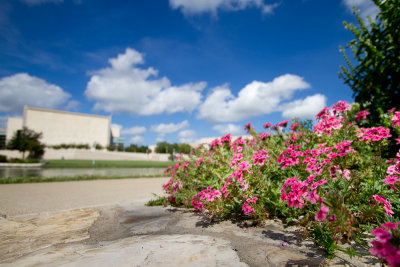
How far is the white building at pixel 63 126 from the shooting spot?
6406 cm

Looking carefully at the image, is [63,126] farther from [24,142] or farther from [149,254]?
[149,254]

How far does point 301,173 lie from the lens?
244 cm

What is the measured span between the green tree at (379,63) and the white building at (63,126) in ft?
241

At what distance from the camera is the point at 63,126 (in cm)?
6769

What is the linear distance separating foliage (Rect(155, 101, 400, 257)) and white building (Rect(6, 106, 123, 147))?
2874 inches

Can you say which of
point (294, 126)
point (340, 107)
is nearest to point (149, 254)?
point (294, 126)

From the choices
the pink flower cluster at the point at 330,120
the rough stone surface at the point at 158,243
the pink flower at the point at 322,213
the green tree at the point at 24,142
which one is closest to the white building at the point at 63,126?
the green tree at the point at 24,142

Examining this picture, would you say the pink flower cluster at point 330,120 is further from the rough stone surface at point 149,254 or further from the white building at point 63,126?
the white building at point 63,126

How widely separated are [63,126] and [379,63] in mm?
78488

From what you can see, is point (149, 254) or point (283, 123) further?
point (283, 123)

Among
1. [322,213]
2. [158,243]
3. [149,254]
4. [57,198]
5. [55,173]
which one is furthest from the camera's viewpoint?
[55,173]

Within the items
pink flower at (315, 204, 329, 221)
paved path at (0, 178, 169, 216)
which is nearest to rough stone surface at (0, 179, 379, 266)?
pink flower at (315, 204, 329, 221)

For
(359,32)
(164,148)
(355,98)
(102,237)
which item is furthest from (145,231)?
(164,148)

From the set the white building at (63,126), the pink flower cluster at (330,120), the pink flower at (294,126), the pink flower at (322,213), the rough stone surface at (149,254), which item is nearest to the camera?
the pink flower at (322,213)
